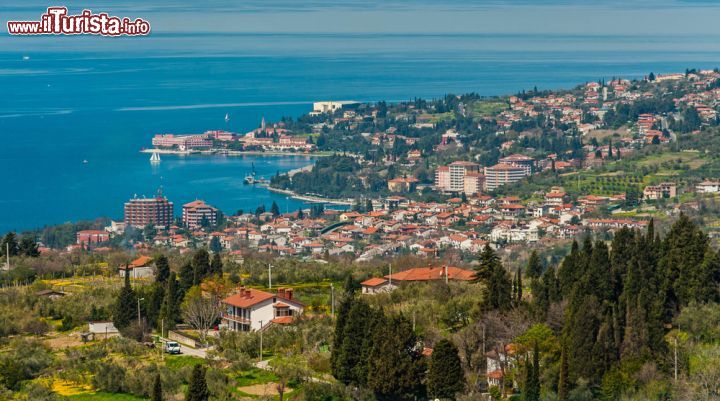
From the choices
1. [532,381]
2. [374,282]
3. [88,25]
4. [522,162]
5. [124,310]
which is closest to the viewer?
[532,381]

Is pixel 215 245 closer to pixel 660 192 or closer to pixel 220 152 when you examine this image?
pixel 660 192

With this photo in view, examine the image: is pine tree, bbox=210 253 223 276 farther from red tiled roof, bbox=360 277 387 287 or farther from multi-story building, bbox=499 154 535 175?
multi-story building, bbox=499 154 535 175

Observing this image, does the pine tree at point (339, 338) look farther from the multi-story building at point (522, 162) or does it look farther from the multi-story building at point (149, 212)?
the multi-story building at point (522, 162)

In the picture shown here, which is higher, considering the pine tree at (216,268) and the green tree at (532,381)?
the pine tree at (216,268)

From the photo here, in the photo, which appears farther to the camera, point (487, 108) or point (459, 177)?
point (487, 108)

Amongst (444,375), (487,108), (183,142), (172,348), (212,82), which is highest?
(212,82)

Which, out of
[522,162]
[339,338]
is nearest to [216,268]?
[339,338]

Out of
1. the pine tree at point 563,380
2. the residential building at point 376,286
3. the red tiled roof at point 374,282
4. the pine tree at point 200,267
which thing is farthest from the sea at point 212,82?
the pine tree at point 563,380
